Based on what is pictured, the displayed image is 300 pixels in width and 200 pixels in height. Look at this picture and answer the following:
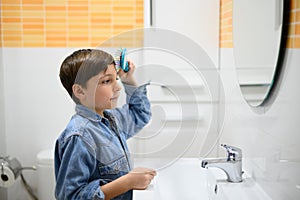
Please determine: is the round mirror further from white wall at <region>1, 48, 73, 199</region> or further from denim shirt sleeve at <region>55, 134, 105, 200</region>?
white wall at <region>1, 48, 73, 199</region>

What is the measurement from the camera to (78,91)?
4.21 ft

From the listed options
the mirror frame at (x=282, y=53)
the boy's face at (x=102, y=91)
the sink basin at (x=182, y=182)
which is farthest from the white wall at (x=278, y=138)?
the boy's face at (x=102, y=91)

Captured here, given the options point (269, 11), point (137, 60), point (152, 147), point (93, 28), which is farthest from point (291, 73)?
point (93, 28)

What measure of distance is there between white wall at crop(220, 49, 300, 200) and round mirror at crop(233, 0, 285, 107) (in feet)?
0.18

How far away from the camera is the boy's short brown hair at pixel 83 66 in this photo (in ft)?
4.10

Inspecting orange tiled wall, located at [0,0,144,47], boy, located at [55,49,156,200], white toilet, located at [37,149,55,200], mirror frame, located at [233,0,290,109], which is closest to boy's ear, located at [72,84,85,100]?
boy, located at [55,49,156,200]

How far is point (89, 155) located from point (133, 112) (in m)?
0.30

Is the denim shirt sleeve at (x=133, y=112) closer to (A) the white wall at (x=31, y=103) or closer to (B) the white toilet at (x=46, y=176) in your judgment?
(B) the white toilet at (x=46, y=176)

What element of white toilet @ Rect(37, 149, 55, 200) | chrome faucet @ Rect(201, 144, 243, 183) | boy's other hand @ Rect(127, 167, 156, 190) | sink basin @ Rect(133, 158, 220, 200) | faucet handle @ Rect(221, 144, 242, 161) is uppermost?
faucet handle @ Rect(221, 144, 242, 161)

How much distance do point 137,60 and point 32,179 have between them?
0.94 m

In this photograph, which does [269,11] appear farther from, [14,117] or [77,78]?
[14,117]

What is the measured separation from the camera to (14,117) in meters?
2.26

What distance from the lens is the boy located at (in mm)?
1187

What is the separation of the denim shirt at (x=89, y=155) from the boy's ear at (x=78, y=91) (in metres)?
0.03
